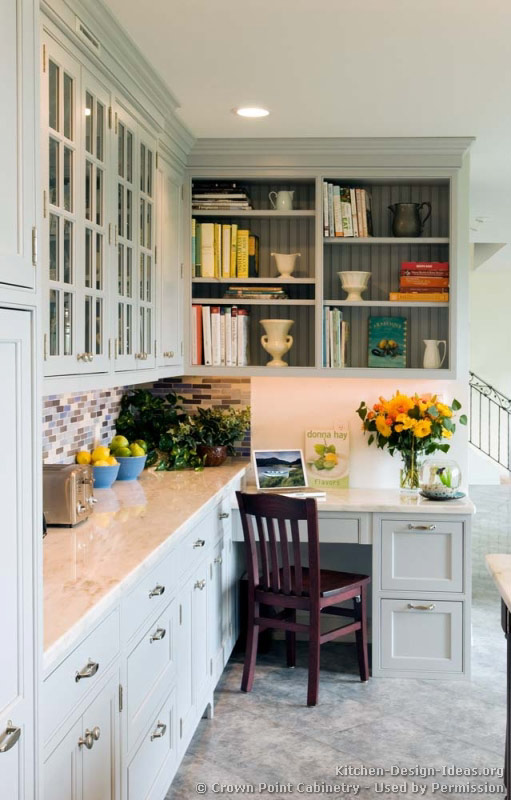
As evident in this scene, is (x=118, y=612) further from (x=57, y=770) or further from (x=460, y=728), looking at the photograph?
(x=460, y=728)

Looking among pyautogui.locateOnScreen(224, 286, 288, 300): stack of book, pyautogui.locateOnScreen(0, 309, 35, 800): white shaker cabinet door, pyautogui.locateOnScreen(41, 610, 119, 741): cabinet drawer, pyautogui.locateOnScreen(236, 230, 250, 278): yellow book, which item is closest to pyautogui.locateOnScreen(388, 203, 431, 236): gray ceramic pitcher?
pyautogui.locateOnScreen(224, 286, 288, 300): stack of book

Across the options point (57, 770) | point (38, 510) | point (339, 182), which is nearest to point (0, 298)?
point (38, 510)

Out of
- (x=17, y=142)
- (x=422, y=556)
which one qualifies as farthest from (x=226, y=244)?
(x=17, y=142)

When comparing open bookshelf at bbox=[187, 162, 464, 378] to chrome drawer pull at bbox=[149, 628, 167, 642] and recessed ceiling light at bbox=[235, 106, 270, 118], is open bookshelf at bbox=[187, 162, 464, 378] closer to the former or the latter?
recessed ceiling light at bbox=[235, 106, 270, 118]

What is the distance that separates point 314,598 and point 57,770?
7.06ft

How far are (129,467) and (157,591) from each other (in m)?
1.40

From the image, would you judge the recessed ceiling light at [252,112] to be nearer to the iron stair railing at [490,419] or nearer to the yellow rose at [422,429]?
the yellow rose at [422,429]

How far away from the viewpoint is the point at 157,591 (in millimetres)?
2693

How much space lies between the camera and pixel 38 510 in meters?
1.57

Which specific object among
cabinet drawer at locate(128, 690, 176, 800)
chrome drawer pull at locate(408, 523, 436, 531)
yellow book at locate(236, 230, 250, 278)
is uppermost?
yellow book at locate(236, 230, 250, 278)

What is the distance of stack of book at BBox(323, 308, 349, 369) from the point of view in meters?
4.61

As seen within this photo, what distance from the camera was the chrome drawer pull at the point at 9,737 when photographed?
4.66 ft

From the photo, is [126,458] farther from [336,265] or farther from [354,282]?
[336,265]

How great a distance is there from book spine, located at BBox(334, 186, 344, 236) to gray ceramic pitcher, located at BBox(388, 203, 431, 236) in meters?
0.30
